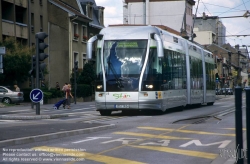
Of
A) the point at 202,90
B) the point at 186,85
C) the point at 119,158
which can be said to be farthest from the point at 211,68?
the point at 119,158

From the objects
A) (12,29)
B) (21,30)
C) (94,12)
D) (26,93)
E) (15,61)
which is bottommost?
(26,93)

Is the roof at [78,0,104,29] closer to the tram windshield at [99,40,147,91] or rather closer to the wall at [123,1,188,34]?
the wall at [123,1,188,34]

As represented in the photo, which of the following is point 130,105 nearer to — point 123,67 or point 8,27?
point 123,67

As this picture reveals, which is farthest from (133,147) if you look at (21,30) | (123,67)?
(21,30)

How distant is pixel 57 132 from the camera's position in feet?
51.6

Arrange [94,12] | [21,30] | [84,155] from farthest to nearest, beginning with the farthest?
[94,12], [21,30], [84,155]

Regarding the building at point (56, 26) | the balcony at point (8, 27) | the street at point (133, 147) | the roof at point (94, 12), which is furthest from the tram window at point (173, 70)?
the roof at point (94, 12)

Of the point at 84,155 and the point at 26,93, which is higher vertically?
the point at 26,93

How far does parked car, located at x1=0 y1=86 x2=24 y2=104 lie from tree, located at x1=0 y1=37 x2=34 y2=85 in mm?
2309

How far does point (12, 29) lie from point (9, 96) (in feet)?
26.7

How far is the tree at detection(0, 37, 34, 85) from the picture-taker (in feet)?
147

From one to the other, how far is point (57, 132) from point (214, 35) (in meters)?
116

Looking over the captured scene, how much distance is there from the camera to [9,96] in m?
43.3

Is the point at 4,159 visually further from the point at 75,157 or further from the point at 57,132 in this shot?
the point at 57,132
